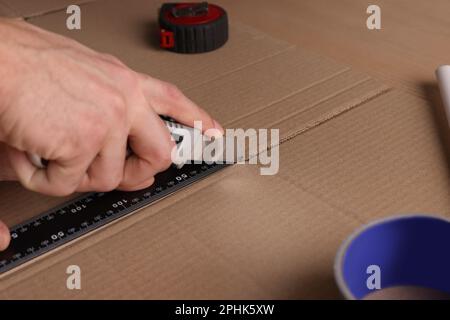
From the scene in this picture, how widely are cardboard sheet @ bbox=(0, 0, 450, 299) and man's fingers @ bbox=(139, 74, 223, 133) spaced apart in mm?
79

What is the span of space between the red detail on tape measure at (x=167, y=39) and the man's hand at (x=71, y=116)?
0.34m

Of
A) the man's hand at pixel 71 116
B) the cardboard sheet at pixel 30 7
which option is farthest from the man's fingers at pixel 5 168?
the cardboard sheet at pixel 30 7

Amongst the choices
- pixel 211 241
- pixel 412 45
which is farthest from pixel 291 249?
pixel 412 45

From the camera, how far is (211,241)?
0.62 m

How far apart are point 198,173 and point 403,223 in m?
0.29

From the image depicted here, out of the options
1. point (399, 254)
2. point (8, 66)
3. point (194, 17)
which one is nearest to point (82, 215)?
point (8, 66)

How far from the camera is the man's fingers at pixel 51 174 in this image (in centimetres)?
60

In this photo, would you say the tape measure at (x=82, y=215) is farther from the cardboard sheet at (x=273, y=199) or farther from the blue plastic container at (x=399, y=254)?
the blue plastic container at (x=399, y=254)

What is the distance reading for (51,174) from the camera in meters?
0.60

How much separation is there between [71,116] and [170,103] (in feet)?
0.49

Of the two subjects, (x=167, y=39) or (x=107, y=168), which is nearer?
(x=107, y=168)

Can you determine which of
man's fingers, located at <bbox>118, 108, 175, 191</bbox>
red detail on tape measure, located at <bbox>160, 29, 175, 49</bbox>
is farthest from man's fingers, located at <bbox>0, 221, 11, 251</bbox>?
red detail on tape measure, located at <bbox>160, 29, 175, 49</bbox>

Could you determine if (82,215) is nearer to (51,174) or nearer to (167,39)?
(51,174)

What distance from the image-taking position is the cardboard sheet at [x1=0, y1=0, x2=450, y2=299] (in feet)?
1.91
